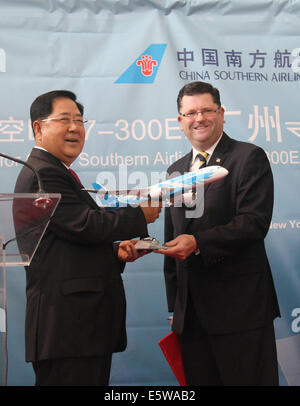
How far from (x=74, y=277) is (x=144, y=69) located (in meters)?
1.22

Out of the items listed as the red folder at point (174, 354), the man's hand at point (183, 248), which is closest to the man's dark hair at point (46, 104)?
the man's hand at point (183, 248)

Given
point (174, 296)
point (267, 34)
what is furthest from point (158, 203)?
point (267, 34)

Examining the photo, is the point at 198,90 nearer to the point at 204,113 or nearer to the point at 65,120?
the point at 204,113

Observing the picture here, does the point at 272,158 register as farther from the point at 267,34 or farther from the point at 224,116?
the point at 267,34

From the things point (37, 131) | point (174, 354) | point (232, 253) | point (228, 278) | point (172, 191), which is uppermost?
point (37, 131)

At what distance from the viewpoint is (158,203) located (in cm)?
227

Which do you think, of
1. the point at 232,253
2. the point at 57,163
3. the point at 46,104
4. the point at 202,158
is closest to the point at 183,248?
the point at 232,253

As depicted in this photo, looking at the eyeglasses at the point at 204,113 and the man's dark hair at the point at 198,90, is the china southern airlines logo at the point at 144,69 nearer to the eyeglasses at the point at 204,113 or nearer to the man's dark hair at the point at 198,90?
the man's dark hair at the point at 198,90

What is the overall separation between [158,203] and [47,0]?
1.30m

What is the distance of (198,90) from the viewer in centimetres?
251

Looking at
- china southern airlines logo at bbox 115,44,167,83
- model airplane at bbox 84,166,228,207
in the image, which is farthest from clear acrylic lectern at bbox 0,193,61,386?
china southern airlines logo at bbox 115,44,167,83

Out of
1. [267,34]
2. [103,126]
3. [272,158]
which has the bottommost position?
[272,158]

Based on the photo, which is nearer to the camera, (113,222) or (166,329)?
(113,222)
